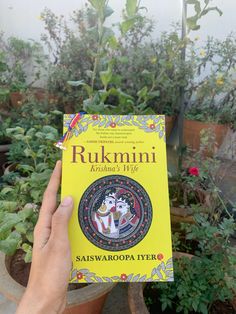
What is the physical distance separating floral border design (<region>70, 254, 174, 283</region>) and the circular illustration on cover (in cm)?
8

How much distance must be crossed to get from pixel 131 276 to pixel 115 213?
0.60 feet

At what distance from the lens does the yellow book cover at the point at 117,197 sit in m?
0.96

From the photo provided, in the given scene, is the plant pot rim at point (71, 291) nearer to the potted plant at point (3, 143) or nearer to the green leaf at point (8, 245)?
the green leaf at point (8, 245)

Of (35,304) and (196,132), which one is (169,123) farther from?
(35,304)

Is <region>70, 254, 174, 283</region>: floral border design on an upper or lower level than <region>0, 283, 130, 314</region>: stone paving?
upper

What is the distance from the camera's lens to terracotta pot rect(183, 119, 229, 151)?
2041mm

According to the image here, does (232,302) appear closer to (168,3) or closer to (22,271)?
(22,271)

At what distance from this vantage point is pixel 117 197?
0.99 meters

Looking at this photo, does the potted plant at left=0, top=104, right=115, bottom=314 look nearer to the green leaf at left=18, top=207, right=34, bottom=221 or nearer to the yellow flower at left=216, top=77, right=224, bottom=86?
the green leaf at left=18, top=207, right=34, bottom=221

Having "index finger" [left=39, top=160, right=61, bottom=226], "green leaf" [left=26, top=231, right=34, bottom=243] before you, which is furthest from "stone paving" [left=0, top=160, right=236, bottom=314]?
"index finger" [left=39, top=160, right=61, bottom=226]

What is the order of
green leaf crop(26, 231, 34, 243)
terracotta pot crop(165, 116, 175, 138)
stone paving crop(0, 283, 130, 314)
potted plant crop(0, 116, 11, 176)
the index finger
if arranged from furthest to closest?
potted plant crop(0, 116, 11, 176) < terracotta pot crop(165, 116, 175, 138) < stone paving crop(0, 283, 130, 314) < green leaf crop(26, 231, 34, 243) < the index finger

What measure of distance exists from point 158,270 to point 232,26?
6.14 ft

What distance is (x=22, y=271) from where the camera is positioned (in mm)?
1458

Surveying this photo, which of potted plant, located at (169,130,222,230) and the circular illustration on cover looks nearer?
the circular illustration on cover
